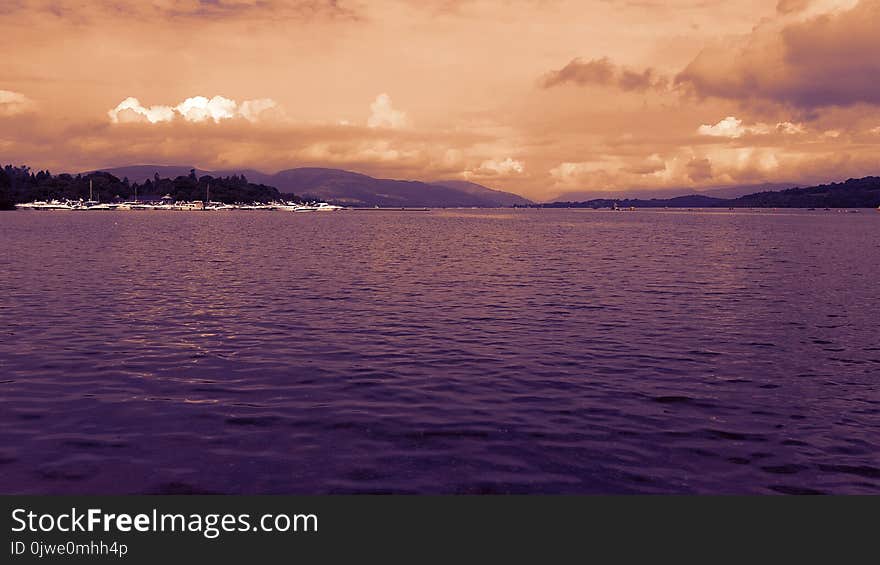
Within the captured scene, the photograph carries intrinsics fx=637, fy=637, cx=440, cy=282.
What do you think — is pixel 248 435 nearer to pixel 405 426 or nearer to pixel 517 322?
pixel 405 426

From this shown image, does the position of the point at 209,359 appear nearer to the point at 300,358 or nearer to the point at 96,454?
the point at 300,358

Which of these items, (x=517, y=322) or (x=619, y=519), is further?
(x=517, y=322)

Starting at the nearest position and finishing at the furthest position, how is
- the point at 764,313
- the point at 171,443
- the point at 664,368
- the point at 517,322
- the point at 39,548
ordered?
the point at 39,548
the point at 171,443
the point at 664,368
the point at 517,322
the point at 764,313

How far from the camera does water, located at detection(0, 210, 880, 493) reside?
795 inches

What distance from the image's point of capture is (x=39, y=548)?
15.6 metres

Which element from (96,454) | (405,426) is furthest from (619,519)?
(96,454)

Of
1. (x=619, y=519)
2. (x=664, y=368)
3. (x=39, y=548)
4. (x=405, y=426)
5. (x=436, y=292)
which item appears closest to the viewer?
(x=39, y=548)

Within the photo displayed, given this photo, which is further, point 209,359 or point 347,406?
point 209,359

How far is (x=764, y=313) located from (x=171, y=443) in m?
45.7

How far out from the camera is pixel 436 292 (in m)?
61.7

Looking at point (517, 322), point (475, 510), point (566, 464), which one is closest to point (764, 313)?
point (517, 322)

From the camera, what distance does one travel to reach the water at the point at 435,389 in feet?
66.3

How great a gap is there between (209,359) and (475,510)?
21.5 m

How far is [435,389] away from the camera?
29.2 metres
